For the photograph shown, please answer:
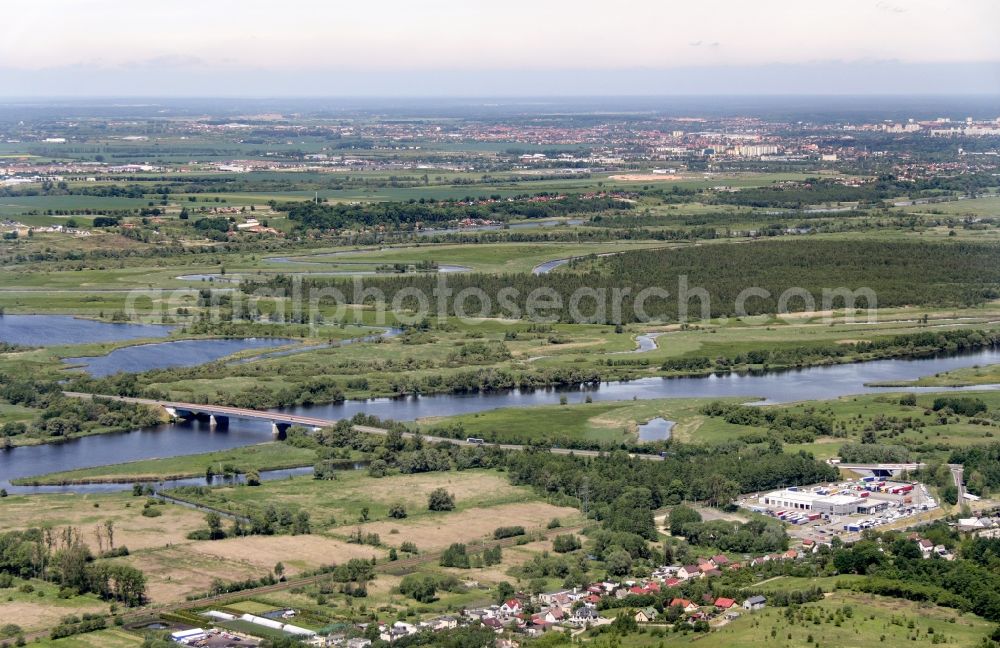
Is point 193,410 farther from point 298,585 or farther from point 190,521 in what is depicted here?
point 298,585

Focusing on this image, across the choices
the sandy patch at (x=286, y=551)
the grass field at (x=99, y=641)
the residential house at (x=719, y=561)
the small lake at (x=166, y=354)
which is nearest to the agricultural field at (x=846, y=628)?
the residential house at (x=719, y=561)

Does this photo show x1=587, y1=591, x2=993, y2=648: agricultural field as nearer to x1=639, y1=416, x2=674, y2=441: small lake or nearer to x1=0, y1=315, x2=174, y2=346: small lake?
x1=639, y1=416, x2=674, y2=441: small lake

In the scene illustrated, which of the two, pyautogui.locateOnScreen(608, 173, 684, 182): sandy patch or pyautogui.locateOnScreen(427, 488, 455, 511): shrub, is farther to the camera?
pyautogui.locateOnScreen(608, 173, 684, 182): sandy patch

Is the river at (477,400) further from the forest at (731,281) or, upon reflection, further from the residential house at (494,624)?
the residential house at (494,624)

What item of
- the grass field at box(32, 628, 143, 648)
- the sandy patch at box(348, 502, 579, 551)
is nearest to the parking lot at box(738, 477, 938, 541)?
the sandy patch at box(348, 502, 579, 551)

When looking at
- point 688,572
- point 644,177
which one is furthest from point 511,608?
point 644,177

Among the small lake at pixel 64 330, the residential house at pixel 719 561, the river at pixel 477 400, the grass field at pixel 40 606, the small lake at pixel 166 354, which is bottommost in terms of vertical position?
the river at pixel 477 400
